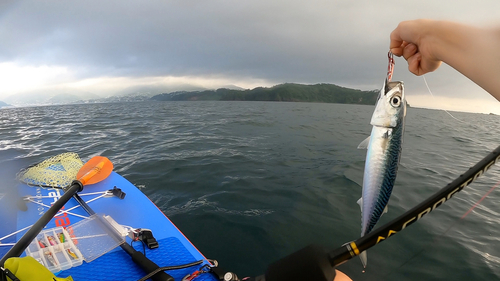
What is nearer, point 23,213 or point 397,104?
point 397,104

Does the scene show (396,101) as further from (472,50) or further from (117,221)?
(117,221)

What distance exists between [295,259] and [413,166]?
857 centimetres

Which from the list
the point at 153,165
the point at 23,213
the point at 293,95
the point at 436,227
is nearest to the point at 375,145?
the point at 436,227

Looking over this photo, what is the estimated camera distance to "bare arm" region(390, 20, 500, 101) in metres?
1.05

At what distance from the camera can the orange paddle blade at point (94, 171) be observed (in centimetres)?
437

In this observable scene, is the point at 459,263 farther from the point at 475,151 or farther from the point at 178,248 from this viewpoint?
the point at 475,151

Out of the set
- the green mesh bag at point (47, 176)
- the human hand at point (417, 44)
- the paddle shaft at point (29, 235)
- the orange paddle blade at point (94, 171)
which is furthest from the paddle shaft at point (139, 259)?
the human hand at point (417, 44)

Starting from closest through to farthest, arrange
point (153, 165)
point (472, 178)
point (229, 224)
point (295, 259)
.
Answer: point (295, 259) < point (472, 178) < point (229, 224) < point (153, 165)

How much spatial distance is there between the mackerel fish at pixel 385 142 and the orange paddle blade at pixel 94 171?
4.83 metres

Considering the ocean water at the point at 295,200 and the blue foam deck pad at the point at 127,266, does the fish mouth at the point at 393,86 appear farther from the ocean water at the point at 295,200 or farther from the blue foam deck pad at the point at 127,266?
the blue foam deck pad at the point at 127,266

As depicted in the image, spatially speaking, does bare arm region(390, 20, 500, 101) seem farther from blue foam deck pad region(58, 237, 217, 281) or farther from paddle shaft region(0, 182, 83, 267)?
paddle shaft region(0, 182, 83, 267)

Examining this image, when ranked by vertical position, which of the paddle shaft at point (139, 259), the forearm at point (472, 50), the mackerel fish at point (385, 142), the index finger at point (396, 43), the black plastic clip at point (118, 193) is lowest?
the paddle shaft at point (139, 259)

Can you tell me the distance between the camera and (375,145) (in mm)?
1509

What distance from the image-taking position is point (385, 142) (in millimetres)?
1498
